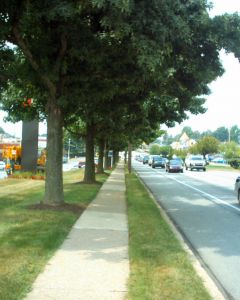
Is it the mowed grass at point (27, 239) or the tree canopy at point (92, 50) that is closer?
the mowed grass at point (27, 239)

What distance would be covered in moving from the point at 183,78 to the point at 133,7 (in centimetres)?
569

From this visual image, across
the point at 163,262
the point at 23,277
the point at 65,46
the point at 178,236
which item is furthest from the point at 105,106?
the point at 23,277

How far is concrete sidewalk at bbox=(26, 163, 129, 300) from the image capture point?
6.21 metres

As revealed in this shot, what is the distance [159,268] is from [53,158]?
7190mm

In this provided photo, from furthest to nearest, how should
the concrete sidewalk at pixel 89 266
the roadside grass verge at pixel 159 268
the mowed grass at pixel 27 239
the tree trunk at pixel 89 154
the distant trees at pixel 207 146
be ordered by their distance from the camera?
the distant trees at pixel 207 146 → the tree trunk at pixel 89 154 → the mowed grass at pixel 27 239 → the roadside grass verge at pixel 159 268 → the concrete sidewalk at pixel 89 266

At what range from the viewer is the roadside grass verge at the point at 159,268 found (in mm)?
6336

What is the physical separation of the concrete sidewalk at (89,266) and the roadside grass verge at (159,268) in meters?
0.16

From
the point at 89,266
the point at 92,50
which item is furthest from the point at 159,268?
the point at 92,50

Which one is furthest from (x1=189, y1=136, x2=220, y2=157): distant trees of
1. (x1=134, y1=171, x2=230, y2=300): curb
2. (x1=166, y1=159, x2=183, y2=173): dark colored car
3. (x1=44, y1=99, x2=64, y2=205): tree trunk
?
(x1=134, y1=171, x2=230, y2=300): curb

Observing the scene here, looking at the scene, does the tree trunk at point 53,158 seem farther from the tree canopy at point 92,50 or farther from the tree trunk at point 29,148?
the tree trunk at point 29,148

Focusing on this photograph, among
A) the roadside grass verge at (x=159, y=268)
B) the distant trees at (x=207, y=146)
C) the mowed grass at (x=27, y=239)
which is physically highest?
the distant trees at (x=207, y=146)

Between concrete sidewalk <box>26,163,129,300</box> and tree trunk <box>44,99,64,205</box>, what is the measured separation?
2115 millimetres

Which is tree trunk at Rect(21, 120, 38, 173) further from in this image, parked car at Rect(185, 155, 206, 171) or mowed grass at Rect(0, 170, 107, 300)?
parked car at Rect(185, 155, 206, 171)

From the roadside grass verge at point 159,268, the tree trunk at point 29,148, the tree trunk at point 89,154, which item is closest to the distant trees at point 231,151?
the tree trunk at point 29,148
